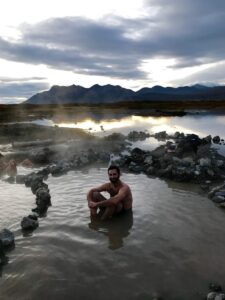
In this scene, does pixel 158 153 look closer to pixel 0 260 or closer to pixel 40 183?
pixel 40 183

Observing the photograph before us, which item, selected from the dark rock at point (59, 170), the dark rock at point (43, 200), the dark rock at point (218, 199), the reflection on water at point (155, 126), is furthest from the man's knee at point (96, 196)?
the reflection on water at point (155, 126)

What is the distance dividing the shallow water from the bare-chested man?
30 centimetres

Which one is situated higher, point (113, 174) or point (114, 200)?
point (113, 174)

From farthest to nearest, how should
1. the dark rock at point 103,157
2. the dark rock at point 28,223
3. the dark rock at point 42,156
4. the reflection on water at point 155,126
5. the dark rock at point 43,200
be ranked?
the reflection on water at point 155,126
the dark rock at point 42,156
the dark rock at point 103,157
the dark rock at point 43,200
the dark rock at point 28,223

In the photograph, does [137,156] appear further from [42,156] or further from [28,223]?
[28,223]

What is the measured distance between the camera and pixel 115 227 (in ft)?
36.1

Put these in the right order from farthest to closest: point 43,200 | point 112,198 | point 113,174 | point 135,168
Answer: point 135,168 < point 43,200 < point 113,174 < point 112,198

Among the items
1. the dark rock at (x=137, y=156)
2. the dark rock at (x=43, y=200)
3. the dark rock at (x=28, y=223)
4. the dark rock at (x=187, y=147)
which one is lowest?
the dark rock at (x=28, y=223)

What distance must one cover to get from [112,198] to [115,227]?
Result: 2.78 feet

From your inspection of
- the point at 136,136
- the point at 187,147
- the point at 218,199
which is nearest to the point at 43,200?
the point at 218,199

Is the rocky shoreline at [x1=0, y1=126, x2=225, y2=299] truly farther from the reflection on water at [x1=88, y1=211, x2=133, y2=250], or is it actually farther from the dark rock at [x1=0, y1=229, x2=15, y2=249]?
the reflection on water at [x1=88, y1=211, x2=133, y2=250]

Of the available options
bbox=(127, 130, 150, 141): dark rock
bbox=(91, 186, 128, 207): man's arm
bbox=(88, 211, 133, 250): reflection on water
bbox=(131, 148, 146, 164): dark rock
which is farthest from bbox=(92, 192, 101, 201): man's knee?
bbox=(127, 130, 150, 141): dark rock

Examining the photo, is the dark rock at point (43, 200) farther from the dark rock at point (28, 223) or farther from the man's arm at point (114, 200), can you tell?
the man's arm at point (114, 200)

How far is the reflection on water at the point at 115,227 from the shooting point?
10.1m
